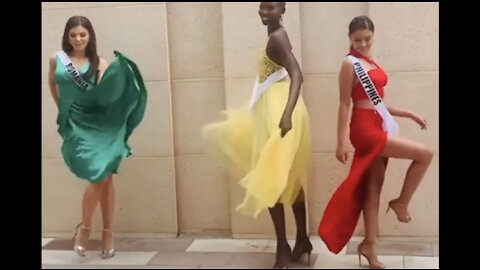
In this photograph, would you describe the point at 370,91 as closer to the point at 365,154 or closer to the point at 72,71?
the point at 365,154

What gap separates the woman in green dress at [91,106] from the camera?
389cm

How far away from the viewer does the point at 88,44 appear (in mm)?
3902

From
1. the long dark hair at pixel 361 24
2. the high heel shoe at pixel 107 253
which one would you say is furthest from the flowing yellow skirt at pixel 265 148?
the high heel shoe at pixel 107 253

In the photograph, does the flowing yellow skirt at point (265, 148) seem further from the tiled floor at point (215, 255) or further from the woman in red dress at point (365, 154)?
the tiled floor at point (215, 255)

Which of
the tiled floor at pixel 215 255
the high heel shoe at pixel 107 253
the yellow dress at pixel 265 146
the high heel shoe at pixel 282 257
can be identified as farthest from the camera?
the high heel shoe at pixel 107 253

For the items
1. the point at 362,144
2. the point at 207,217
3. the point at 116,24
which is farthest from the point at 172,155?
the point at 362,144

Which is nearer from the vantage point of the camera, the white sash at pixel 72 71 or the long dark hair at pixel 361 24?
the long dark hair at pixel 361 24

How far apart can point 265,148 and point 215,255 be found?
1033 millimetres

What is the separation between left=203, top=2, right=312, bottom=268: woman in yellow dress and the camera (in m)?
3.47

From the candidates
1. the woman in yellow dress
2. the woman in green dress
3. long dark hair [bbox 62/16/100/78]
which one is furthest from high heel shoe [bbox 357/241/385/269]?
long dark hair [bbox 62/16/100/78]

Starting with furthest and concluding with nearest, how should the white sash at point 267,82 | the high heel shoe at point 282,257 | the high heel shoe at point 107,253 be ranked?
the high heel shoe at point 107,253 → the high heel shoe at point 282,257 → the white sash at point 267,82

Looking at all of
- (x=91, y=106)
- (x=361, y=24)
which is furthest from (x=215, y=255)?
(x=361, y=24)

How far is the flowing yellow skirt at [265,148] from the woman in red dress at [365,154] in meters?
0.25

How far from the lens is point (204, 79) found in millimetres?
4438
